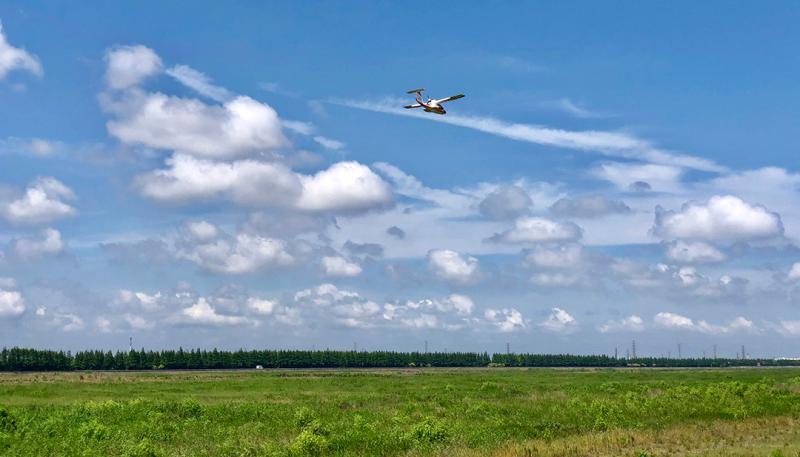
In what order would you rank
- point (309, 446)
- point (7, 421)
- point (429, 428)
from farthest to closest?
point (7, 421) < point (429, 428) < point (309, 446)

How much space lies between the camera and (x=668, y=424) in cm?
3650

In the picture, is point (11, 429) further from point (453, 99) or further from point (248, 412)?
point (453, 99)

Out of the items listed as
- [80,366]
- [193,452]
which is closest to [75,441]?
[193,452]

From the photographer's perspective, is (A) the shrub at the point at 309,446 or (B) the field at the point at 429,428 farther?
(B) the field at the point at 429,428

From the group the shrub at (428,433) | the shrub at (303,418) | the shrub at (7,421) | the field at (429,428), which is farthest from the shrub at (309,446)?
the shrub at (7,421)

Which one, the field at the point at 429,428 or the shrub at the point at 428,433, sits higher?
the shrub at the point at 428,433

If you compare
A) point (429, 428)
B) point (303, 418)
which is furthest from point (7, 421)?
point (429, 428)

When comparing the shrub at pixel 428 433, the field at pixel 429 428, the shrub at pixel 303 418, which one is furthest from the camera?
the shrub at pixel 303 418

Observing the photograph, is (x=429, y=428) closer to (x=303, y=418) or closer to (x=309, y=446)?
(x=309, y=446)

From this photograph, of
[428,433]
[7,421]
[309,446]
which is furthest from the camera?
[7,421]

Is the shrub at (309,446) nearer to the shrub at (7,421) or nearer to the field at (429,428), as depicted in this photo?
the field at (429,428)

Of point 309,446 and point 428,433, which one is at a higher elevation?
point 428,433

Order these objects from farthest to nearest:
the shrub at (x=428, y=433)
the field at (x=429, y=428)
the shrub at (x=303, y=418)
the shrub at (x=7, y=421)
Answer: the shrub at (x=303, y=418) < the shrub at (x=7, y=421) < the shrub at (x=428, y=433) < the field at (x=429, y=428)

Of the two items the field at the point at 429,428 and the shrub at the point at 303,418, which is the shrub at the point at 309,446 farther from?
the shrub at the point at 303,418
